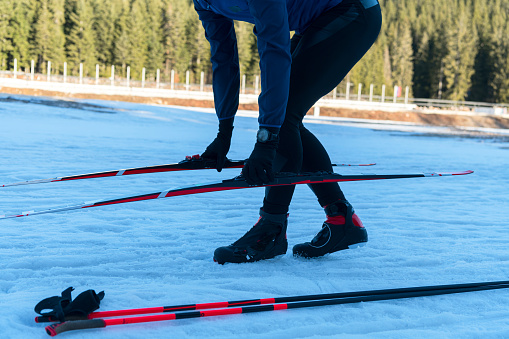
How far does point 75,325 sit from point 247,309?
1.69 feet

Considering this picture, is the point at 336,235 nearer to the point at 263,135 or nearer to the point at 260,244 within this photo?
the point at 260,244

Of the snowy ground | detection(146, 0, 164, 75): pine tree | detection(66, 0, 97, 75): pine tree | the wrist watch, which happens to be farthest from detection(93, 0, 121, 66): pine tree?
the wrist watch

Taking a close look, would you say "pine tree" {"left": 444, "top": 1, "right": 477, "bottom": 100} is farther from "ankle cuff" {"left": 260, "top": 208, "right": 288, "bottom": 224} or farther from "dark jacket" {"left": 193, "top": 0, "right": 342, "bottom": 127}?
"ankle cuff" {"left": 260, "top": 208, "right": 288, "bottom": 224}

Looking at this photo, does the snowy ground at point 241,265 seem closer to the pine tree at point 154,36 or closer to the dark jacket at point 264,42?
the dark jacket at point 264,42

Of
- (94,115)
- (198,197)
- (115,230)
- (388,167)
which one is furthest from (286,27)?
(94,115)

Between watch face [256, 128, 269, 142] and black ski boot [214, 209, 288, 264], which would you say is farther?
black ski boot [214, 209, 288, 264]

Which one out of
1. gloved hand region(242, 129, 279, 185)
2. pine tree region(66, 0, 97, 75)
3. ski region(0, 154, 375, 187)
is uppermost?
pine tree region(66, 0, 97, 75)

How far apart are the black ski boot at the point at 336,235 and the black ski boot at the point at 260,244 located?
12cm

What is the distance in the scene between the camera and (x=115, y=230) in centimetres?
276

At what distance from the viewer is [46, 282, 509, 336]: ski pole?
4.87ft

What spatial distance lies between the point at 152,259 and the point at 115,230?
0.57 meters

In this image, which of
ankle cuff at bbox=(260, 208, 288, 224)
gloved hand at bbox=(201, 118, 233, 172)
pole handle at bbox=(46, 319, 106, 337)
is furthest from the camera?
gloved hand at bbox=(201, 118, 233, 172)

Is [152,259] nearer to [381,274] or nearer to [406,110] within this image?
[381,274]

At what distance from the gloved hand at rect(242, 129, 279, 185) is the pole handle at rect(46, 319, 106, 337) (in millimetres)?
782
